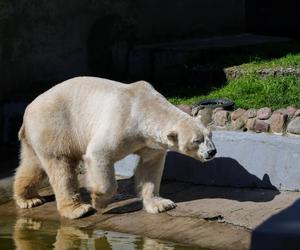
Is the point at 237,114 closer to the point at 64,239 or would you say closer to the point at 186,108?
the point at 186,108

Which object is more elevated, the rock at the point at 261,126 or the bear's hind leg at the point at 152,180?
the rock at the point at 261,126

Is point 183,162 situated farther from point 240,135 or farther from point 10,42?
point 10,42

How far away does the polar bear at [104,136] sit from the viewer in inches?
278

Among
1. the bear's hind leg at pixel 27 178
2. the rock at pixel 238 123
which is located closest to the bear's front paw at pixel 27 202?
the bear's hind leg at pixel 27 178

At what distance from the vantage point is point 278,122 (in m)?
7.88

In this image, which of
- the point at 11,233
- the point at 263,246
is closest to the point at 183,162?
the point at 11,233

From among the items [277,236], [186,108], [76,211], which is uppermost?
[277,236]

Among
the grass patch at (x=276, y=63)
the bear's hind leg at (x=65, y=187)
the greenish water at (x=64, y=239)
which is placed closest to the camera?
the greenish water at (x=64, y=239)

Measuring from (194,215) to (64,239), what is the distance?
1.17 metres

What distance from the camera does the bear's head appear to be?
22.7 feet

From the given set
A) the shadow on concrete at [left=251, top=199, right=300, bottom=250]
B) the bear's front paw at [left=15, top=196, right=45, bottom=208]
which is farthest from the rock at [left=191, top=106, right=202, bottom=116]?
the shadow on concrete at [left=251, top=199, right=300, bottom=250]

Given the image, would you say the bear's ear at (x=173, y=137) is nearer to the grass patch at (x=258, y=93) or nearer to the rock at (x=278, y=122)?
the rock at (x=278, y=122)

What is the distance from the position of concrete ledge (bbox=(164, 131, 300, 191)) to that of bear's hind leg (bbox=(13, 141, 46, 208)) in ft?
4.82

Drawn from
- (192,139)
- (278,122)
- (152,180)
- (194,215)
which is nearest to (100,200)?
(152,180)
